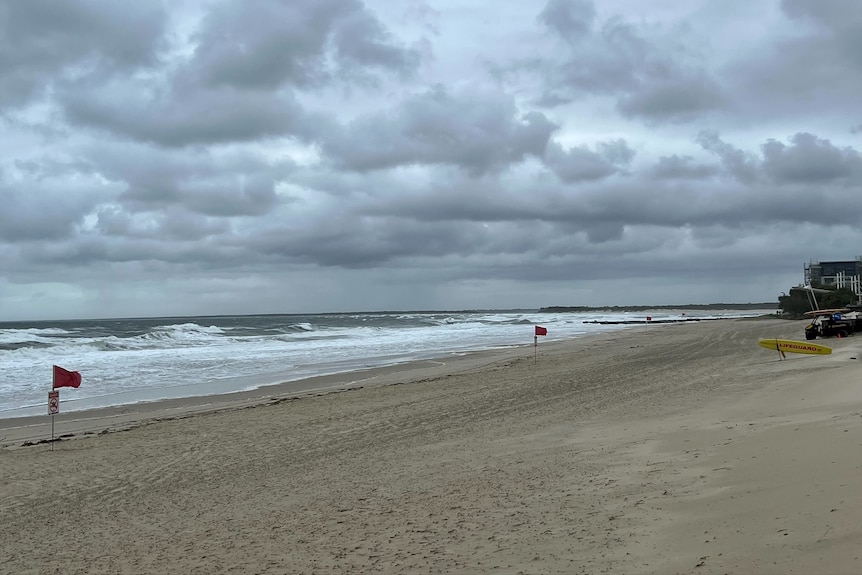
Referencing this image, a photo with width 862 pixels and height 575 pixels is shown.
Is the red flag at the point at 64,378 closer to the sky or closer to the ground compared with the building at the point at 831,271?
closer to the ground

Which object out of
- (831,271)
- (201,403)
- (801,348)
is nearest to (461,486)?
(201,403)

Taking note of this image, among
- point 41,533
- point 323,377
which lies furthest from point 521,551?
point 323,377

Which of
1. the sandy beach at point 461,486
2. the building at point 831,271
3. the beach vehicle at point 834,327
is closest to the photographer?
the sandy beach at point 461,486

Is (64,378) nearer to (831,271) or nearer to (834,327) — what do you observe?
(834,327)

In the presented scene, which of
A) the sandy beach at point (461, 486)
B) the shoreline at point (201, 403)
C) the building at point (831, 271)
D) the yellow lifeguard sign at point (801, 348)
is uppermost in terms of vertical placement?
the building at point (831, 271)

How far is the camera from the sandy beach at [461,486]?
16.7 feet

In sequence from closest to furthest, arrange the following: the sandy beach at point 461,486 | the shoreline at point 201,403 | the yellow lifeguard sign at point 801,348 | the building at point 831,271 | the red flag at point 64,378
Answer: the sandy beach at point 461,486, the red flag at point 64,378, the shoreline at point 201,403, the yellow lifeguard sign at point 801,348, the building at point 831,271

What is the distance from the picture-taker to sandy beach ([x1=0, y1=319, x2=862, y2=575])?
200 inches

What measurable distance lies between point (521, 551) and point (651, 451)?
3.87 metres

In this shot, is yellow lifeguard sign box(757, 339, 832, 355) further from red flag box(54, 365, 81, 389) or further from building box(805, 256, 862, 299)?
building box(805, 256, 862, 299)

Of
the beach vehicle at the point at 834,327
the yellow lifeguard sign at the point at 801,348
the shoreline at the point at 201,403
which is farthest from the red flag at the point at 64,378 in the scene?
the beach vehicle at the point at 834,327

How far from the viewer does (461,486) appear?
25.1 feet

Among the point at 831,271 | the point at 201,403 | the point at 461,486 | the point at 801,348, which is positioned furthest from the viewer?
the point at 831,271

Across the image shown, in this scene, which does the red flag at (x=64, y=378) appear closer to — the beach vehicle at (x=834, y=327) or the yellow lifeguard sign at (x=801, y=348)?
the yellow lifeguard sign at (x=801, y=348)
